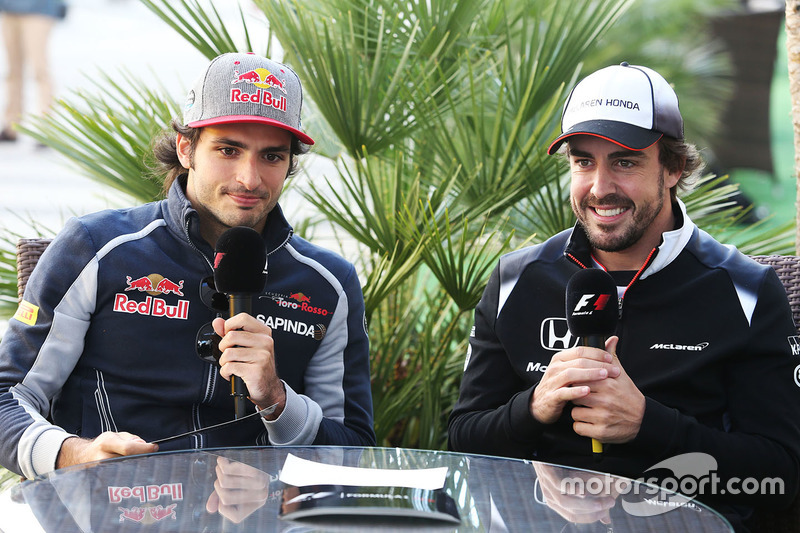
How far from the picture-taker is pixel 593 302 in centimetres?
161

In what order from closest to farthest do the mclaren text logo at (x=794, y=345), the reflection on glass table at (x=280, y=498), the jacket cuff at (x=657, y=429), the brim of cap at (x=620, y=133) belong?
the reflection on glass table at (x=280, y=498)
the jacket cuff at (x=657, y=429)
the mclaren text logo at (x=794, y=345)
the brim of cap at (x=620, y=133)

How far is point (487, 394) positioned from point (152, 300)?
30.6 inches

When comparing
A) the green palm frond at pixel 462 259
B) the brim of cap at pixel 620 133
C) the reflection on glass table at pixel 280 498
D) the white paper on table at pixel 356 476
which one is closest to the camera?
the reflection on glass table at pixel 280 498

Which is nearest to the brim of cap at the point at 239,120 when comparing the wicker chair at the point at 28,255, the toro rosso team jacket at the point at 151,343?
the toro rosso team jacket at the point at 151,343

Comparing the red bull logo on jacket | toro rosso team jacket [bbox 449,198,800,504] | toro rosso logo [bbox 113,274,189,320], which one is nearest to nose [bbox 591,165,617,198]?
toro rosso team jacket [bbox 449,198,800,504]

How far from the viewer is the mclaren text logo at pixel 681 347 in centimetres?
192

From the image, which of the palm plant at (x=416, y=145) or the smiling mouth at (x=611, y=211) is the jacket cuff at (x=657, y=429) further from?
the palm plant at (x=416, y=145)

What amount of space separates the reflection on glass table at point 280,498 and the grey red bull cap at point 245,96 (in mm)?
753

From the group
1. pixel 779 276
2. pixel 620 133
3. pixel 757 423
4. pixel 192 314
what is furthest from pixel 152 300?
pixel 779 276

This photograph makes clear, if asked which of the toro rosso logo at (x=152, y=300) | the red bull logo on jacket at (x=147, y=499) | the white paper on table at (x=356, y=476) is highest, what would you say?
the toro rosso logo at (x=152, y=300)

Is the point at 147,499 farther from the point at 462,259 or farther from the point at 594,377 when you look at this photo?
the point at 462,259

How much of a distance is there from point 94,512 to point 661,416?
105 cm

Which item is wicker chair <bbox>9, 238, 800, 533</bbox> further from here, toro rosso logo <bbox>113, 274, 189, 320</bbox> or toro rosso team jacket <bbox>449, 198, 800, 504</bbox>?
toro rosso logo <bbox>113, 274, 189, 320</bbox>

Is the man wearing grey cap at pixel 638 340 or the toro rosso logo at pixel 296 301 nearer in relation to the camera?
the man wearing grey cap at pixel 638 340
